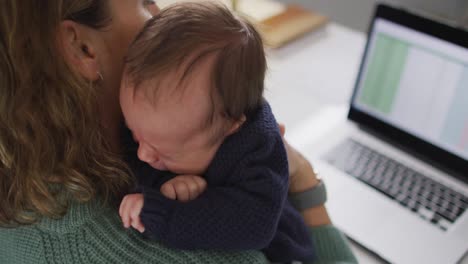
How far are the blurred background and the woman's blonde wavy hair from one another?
A: 30.8 inches

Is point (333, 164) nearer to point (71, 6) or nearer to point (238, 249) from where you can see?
point (238, 249)

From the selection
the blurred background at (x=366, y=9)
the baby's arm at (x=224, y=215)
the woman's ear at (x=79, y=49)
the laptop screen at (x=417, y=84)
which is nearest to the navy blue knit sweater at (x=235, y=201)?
the baby's arm at (x=224, y=215)

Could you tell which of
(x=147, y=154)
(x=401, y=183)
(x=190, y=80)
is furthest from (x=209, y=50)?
(x=401, y=183)

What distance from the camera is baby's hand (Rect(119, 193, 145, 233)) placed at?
0.53 meters

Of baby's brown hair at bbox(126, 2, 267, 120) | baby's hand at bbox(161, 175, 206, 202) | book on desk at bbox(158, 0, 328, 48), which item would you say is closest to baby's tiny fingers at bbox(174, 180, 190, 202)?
baby's hand at bbox(161, 175, 206, 202)

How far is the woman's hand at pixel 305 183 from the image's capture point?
2.46 feet

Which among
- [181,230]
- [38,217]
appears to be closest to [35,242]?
[38,217]

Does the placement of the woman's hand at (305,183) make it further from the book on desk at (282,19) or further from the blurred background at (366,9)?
the book on desk at (282,19)

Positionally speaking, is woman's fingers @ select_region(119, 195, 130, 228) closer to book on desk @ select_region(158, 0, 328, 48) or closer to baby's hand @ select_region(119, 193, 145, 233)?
baby's hand @ select_region(119, 193, 145, 233)

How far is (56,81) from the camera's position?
508 mm

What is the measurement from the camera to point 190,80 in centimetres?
51

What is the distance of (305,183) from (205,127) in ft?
0.91

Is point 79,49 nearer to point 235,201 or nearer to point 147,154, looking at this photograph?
point 147,154

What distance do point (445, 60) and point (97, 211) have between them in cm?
72
